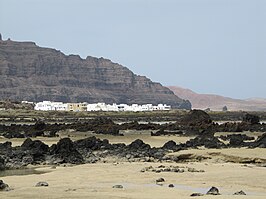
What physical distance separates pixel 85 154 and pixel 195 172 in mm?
8438

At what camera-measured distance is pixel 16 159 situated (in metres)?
22.2

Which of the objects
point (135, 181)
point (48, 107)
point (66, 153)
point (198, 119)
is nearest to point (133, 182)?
point (135, 181)

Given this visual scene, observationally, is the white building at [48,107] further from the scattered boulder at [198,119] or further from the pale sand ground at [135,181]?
the pale sand ground at [135,181]

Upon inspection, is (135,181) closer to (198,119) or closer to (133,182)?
(133,182)

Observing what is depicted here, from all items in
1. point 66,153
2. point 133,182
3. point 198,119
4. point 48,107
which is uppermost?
point 48,107

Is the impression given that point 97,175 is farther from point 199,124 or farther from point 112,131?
point 199,124

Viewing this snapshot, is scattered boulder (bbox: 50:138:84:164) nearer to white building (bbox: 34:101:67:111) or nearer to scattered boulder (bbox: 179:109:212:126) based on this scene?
scattered boulder (bbox: 179:109:212:126)


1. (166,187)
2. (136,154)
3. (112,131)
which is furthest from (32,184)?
(112,131)

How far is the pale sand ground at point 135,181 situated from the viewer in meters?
12.6

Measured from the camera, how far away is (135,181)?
612 inches

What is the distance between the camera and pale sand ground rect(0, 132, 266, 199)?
41.3ft

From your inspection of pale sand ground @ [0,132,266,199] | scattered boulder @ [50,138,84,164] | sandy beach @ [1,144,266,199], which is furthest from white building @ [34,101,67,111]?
pale sand ground @ [0,132,266,199]

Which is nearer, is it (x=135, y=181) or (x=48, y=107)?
(x=135, y=181)

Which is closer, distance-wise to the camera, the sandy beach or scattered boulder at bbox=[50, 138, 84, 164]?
the sandy beach
